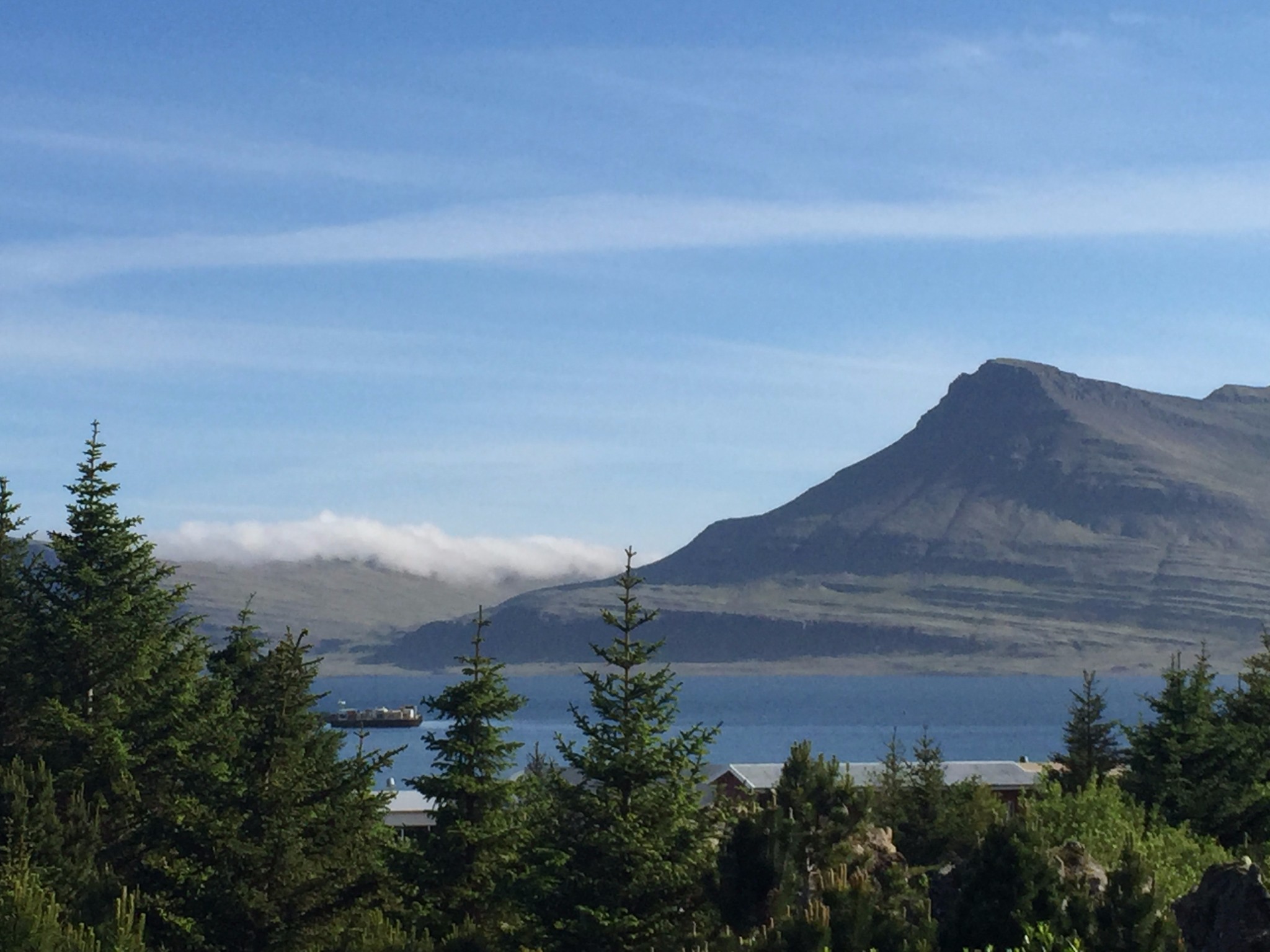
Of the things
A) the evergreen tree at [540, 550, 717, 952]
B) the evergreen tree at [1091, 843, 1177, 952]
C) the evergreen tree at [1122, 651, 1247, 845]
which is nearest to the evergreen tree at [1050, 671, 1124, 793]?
the evergreen tree at [1122, 651, 1247, 845]

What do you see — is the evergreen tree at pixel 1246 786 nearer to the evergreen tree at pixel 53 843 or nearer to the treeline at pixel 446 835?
the treeline at pixel 446 835

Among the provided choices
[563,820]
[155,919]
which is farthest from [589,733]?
[155,919]

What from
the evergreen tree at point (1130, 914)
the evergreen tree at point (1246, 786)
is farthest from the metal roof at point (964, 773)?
the evergreen tree at point (1130, 914)

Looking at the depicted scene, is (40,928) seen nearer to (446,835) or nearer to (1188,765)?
(446,835)

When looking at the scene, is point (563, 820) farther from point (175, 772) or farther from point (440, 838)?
point (175, 772)

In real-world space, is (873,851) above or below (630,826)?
below

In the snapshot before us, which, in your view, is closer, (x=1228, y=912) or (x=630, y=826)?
(x=1228, y=912)

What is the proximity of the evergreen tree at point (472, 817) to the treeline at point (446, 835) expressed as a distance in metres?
0.07

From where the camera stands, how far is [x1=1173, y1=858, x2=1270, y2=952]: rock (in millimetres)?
21406

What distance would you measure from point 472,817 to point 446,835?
92 centimetres

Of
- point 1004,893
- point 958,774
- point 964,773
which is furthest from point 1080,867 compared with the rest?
point 964,773

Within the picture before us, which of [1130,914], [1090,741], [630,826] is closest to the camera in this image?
[1130,914]

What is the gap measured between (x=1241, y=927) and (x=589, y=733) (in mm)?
20707

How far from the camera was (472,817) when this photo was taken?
137ft
